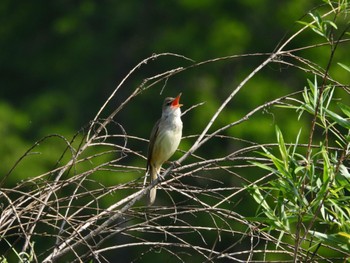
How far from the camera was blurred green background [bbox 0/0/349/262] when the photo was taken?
54.8 ft

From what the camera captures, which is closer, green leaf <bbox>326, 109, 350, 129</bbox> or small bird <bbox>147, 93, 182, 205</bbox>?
green leaf <bbox>326, 109, 350, 129</bbox>

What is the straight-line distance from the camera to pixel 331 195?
3482mm

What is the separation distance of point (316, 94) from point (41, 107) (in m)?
14.8

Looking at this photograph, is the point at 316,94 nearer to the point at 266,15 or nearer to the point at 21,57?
the point at 266,15

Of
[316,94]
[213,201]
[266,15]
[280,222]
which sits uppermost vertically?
[316,94]

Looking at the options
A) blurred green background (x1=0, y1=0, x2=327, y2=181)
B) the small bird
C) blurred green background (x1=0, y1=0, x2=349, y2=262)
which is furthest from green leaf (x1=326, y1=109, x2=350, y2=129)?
blurred green background (x1=0, y1=0, x2=327, y2=181)

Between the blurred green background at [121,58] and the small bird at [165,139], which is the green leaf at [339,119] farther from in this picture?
the blurred green background at [121,58]

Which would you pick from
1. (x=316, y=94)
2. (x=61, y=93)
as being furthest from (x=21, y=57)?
(x=316, y=94)

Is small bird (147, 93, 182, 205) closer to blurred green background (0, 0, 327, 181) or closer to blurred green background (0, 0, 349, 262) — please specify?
blurred green background (0, 0, 349, 262)

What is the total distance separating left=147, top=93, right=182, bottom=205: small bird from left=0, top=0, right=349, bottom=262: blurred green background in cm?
837

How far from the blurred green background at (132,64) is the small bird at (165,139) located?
27.5ft

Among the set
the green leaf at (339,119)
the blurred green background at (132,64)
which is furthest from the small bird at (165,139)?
the blurred green background at (132,64)

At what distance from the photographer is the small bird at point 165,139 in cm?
595

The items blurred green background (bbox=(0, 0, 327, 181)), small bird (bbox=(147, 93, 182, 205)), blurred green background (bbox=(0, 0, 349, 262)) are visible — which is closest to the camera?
small bird (bbox=(147, 93, 182, 205))
